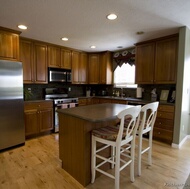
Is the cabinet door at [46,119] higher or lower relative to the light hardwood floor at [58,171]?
higher

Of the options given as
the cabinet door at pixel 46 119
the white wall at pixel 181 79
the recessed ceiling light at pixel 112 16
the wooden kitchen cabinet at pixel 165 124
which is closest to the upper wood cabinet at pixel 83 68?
the cabinet door at pixel 46 119

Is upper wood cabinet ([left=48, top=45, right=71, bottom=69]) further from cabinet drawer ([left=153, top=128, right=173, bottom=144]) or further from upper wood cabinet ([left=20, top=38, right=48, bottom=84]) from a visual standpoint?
cabinet drawer ([left=153, top=128, right=173, bottom=144])

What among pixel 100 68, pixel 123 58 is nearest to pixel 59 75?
pixel 100 68

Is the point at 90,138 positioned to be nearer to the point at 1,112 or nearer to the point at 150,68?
the point at 1,112

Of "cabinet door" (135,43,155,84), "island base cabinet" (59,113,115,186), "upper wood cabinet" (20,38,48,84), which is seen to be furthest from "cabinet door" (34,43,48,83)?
"cabinet door" (135,43,155,84)

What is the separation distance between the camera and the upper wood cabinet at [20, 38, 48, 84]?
3.44 meters

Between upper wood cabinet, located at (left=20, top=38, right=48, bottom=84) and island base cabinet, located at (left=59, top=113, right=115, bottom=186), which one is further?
upper wood cabinet, located at (left=20, top=38, right=48, bottom=84)

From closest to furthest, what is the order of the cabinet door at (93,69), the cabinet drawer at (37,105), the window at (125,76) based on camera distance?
the cabinet drawer at (37,105) → the window at (125,76) → the cabinet door at (93,69)

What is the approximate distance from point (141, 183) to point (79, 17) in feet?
8.82

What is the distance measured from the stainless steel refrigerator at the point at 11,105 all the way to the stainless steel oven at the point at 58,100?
0.96 meters

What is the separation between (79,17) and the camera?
7.70ft

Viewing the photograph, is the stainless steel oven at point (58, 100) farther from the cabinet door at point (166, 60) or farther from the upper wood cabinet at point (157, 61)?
the cabinet door at point (166, 60)

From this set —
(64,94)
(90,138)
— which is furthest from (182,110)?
(64,94)

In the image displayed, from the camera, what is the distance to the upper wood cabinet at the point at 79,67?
4.56 meters
